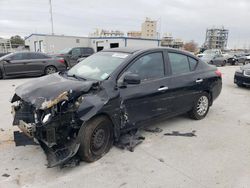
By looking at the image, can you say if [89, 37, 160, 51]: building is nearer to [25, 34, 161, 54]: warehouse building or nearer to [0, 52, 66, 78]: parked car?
[25, 34, 161, 54]: warehouse building

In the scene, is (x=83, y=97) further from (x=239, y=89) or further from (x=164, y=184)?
(x=239, y=89)

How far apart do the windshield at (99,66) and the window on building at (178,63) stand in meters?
1.04

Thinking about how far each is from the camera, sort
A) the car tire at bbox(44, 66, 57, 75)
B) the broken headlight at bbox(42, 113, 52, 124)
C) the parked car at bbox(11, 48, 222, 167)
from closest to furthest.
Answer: the broken headlight at bbox(42, 113, 52, 124), the parked car at bbox(11, 48, 222, 167), the car tire at bbox(44, 66, 57, 75)

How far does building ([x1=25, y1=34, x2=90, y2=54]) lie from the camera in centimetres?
3253

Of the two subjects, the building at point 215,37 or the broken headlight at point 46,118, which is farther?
the building at point 215,37

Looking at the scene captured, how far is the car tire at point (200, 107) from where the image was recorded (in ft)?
17.1

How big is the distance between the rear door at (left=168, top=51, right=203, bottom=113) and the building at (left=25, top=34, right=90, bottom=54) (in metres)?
28.7

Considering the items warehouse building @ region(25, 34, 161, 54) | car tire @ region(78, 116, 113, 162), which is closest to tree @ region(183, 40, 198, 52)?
warehouse building @ region(25, 34, 161, 54)

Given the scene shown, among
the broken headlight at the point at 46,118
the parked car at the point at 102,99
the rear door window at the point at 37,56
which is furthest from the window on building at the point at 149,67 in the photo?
the rear door window at the point at 37,56

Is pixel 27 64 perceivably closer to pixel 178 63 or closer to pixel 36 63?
pixel 36 63

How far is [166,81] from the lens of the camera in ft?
14.2

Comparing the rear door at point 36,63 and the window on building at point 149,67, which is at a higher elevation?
the window on building at point 149,67

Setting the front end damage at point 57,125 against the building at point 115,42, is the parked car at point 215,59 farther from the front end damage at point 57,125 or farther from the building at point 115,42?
the front end damage at point 57,125

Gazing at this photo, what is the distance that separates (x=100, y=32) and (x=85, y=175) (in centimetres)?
5007
